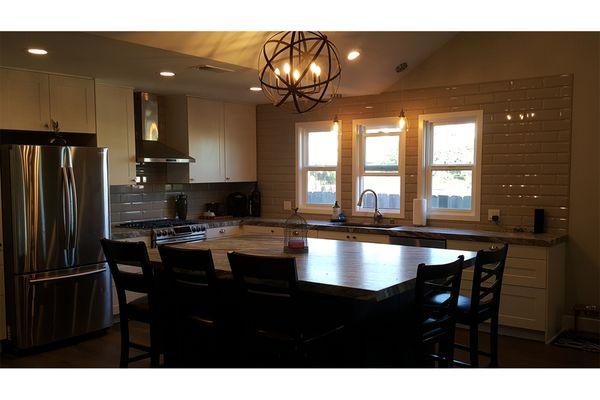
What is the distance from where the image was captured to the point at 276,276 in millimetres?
2330

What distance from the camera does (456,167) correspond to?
17.2ft

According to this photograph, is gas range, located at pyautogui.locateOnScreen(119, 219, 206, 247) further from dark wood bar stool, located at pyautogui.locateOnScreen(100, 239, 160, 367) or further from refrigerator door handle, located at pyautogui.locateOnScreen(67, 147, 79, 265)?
dark wood bar stool, located at pyautogui.locateOnScreen(100, 239, 160, 367)

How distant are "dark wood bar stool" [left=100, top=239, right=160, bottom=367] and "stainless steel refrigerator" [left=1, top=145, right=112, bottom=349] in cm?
127

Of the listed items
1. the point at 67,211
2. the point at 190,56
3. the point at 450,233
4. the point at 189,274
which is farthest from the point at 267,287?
the point at 450,233

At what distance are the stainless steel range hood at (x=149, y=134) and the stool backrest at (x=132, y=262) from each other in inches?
99.6

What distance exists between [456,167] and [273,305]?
338cm

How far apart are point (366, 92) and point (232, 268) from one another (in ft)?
11.9

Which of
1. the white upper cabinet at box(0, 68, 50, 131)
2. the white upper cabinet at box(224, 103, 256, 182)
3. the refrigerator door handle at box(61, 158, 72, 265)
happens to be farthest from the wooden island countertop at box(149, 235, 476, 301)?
the white upper cabinet at box(224, 103, 256, 182)

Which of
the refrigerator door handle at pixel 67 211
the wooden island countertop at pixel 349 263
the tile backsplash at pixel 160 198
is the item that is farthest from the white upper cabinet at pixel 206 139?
the wooden island countertop at pixel 349 263

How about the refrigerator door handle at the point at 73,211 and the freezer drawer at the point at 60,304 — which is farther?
the refrigerator door handle at the point at 73,211

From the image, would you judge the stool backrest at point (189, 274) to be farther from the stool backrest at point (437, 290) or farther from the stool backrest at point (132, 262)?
the stool backrest at point (437, 290)

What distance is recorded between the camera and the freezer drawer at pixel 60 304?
4.03 metres

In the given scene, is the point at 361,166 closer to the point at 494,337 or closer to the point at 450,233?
the point at 450,233

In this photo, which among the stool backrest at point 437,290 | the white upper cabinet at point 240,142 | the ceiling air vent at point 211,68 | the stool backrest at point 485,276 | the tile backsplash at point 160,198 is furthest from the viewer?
the white upper cabinet at point 240,142
